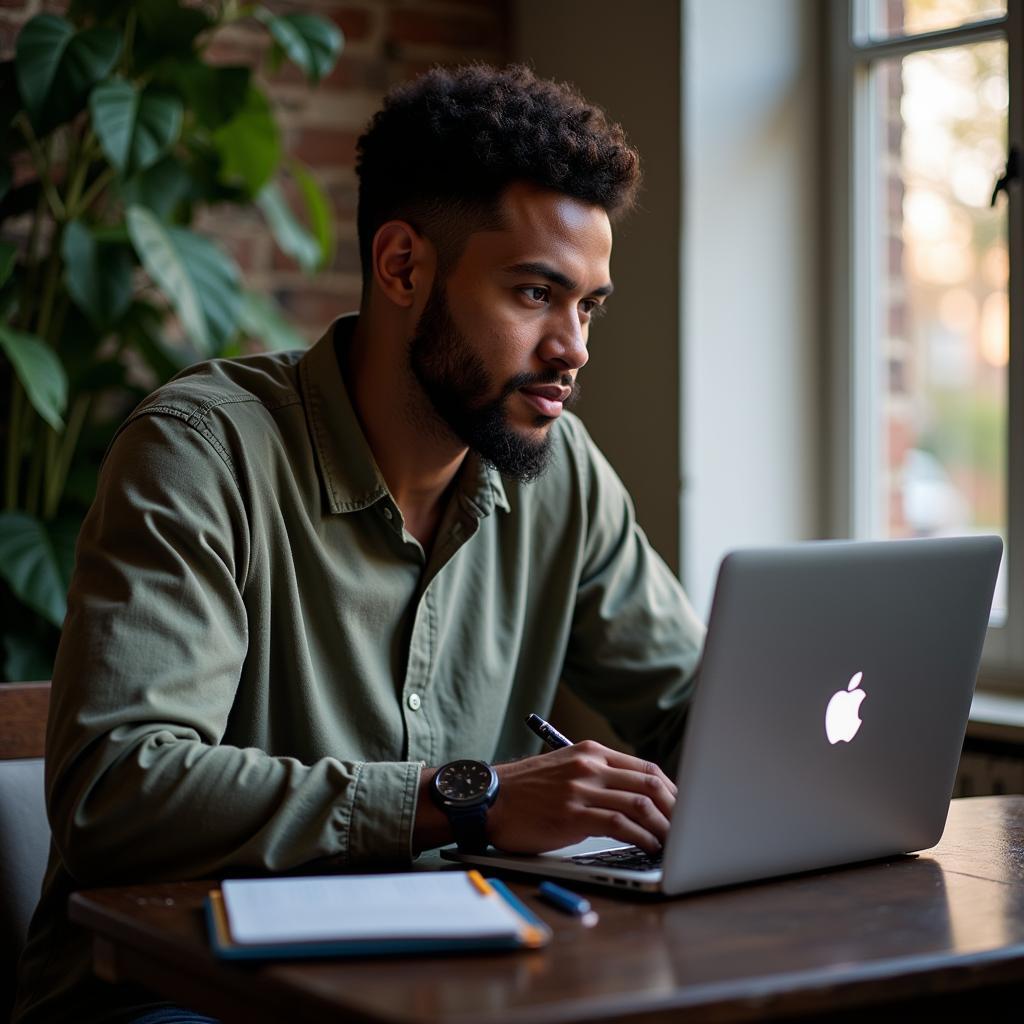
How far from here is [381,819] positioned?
49.1 inches

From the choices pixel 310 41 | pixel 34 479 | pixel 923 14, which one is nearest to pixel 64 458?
pixel 34 479

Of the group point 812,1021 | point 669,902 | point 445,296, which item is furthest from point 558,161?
point 812,1021

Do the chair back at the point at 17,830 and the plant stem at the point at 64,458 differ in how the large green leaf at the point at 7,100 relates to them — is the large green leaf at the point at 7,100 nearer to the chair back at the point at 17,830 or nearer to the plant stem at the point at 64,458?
the plant stem at the point at 64,458

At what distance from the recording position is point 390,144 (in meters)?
1.72

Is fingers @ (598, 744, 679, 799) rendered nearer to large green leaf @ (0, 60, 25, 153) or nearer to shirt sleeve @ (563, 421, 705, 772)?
shirt sleeve @ (563, 421, 705, 772)

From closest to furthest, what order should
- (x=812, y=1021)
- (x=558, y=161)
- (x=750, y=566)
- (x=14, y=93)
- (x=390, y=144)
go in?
(x=812, y=1021), (x=750, y=566), (x=558, y=161), (x=390, y=144), (x=14, y=93)

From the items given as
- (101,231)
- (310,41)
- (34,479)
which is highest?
(310,41)

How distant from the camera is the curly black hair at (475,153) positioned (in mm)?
1594

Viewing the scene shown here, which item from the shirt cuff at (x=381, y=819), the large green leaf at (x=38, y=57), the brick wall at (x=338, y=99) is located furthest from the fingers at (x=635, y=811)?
the brick wall at (x=338, y=99)

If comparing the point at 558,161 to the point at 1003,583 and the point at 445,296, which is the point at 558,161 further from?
the point at 1003,583

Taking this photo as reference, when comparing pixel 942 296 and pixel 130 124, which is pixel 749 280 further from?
pixel 130 124

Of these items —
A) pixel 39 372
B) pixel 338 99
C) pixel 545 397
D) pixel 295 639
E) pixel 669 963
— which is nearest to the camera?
pixel 669 963

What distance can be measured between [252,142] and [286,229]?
16cm

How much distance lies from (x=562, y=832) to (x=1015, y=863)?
1.37ft
